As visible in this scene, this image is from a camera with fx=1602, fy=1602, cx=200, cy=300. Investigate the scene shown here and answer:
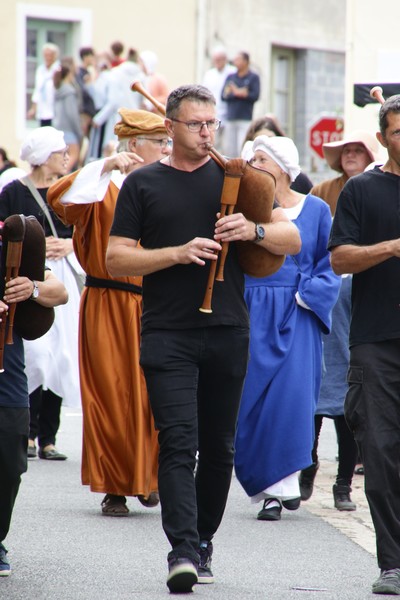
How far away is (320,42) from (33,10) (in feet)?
22.8

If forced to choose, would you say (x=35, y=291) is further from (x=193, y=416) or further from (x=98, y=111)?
(x=98, y=111)

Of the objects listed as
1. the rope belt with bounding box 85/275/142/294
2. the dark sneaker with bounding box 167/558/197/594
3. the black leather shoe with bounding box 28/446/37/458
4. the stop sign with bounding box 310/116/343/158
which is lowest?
the black leather shoe with bounding box 28/446/37/458

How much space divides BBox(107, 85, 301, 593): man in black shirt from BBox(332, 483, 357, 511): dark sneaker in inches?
93.1

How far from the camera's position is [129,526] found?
8336 millimetres

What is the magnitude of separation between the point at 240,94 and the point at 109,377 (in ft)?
51.3

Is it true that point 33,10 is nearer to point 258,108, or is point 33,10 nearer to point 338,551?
point 258,108

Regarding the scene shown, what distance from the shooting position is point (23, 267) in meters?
6.75

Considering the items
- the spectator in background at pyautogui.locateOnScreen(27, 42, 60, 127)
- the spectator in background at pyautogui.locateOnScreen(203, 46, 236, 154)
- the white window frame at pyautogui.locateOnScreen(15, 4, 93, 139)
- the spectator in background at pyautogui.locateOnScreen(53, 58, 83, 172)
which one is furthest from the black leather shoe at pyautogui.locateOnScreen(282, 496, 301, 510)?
the white window frame at pyautogui.locateOnScreen(15, 4, 93, 139)

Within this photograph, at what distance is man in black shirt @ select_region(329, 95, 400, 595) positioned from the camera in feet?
22.1

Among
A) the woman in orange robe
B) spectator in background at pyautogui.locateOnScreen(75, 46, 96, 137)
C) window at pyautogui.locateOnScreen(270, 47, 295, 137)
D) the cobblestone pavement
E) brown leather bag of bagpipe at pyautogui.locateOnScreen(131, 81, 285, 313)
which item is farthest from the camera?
window at pyautogui.locateOnScreen(270, 47, 295, 137)

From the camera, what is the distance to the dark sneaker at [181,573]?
644 centimetres

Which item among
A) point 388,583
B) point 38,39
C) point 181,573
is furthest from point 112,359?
point 38,39

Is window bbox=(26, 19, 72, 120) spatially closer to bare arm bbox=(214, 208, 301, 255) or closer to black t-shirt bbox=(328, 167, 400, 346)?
bare arm bbox=(214, 208, 301, 255)

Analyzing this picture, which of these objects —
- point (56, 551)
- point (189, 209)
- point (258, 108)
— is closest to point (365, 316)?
point (189, 209)
